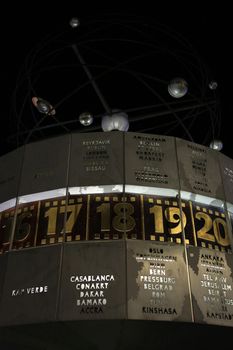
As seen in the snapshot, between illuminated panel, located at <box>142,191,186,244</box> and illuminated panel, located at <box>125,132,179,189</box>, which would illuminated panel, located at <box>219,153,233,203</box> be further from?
illuminated panel, located at <box>142,191,186,244</box>

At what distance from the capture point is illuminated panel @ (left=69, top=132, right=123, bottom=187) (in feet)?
33.7

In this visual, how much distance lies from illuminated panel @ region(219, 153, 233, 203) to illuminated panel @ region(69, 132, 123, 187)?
280 cm

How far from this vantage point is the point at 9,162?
38.0 ft

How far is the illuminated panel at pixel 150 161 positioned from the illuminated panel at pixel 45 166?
1553mm

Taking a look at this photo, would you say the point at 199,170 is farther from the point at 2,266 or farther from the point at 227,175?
the point at 2,266

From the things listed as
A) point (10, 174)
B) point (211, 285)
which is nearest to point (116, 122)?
point (10, 174)

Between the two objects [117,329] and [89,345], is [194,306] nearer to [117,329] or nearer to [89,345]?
[117,329]

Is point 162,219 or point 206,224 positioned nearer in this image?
point 162,219

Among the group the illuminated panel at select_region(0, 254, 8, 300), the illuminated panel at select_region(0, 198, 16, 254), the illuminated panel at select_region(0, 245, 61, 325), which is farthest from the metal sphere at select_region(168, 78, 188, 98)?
the illuminated panel at select_region(0, 254, 8, 300)

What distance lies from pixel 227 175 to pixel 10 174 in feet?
18.5

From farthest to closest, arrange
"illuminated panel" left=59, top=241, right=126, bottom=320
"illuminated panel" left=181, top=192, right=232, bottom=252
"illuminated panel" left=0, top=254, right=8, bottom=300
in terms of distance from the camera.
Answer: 1. "illuminated panel" left=181, top=192, right=232, bottom=252
2. "illuminated panel" left=0, top=254, right=8, bottom=300
3. "illuminated panel" left=59, top=241, right=126, bottom=320

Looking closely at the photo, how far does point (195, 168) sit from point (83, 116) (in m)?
3.55

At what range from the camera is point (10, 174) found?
11.3m

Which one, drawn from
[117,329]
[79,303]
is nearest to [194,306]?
[117,329]
